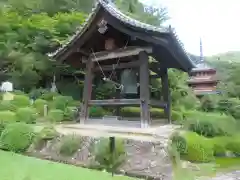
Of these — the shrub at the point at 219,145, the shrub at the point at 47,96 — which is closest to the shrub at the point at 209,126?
the shrub at the point at 219,145

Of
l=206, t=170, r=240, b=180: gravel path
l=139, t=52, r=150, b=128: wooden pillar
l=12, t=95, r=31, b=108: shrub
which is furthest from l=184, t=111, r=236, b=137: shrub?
l=12, t=95, r=31, b=108: shrub

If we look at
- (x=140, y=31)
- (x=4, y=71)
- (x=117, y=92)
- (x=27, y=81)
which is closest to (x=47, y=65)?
(x=27, y=81)

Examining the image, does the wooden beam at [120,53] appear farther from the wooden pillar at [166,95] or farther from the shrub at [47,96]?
the shrub at [47,96]

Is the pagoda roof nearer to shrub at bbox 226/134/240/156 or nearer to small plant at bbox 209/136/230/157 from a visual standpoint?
small plant at bbox 209/136/230/157

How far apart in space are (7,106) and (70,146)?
6228 mm

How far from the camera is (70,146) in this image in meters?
5.96

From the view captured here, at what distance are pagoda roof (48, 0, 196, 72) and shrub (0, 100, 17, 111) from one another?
3476 millimetres

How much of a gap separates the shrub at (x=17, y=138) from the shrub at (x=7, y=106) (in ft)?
13.7

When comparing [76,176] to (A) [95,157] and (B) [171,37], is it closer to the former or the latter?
(A) [95,157]

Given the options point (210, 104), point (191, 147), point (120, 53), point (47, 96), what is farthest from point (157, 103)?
point (47, 96)

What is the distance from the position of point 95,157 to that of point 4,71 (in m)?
13.3

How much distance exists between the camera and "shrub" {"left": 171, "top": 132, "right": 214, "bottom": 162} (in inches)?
217

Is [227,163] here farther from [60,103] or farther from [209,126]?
[60,103]

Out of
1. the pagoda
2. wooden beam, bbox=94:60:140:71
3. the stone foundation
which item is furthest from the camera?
the pagoda
